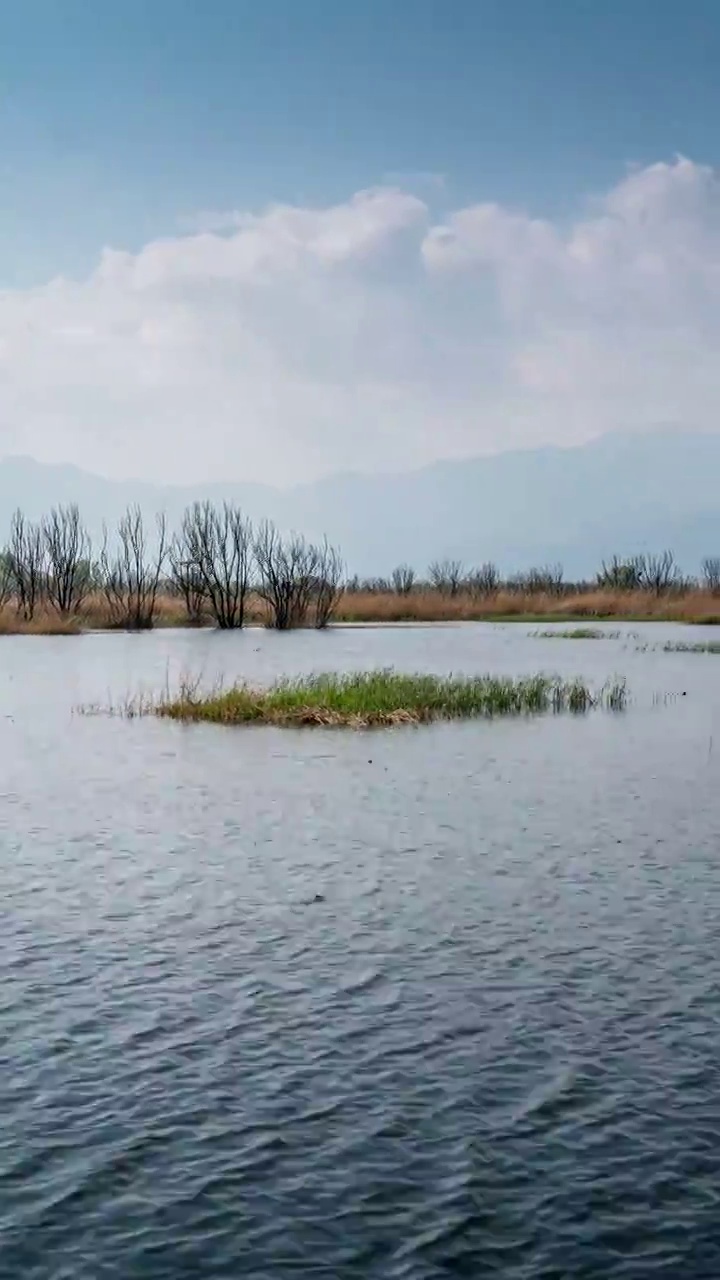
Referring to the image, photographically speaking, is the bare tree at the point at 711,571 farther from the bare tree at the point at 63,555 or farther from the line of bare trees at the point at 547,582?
the bare tree at the point at 63,555

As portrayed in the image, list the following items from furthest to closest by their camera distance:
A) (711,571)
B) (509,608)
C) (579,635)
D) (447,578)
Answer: (447,578) < (711,571) < (509,608) < (579,635)

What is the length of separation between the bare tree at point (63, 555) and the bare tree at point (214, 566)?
19.9ft

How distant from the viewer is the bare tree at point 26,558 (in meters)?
78.7

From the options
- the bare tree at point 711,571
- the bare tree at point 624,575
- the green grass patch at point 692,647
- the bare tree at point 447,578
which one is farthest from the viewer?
the bare tree at point 624,575

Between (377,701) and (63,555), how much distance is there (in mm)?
54712

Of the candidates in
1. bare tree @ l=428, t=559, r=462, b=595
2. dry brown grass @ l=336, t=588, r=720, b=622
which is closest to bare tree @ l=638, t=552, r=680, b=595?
bare tree @ l=428, t=559, r=462, b=595

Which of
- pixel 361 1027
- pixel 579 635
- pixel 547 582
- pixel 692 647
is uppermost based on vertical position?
pixel 547 582

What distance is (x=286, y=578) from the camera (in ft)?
252

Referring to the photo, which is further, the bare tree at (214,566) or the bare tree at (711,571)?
the bare tree at (711,571)

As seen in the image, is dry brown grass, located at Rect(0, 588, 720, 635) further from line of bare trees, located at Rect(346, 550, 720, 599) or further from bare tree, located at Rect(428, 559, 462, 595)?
bare tree, located at Rect(428, 559, 462, 595)

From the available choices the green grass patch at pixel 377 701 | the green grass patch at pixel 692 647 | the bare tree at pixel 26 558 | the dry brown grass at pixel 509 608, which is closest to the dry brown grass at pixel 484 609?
the dry brown grass at pixel 509 608

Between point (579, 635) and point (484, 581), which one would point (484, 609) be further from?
point (484, 581)

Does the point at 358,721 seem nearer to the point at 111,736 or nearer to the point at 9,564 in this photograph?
the point at 111,736

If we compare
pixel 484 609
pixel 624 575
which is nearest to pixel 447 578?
pixel 624 575
